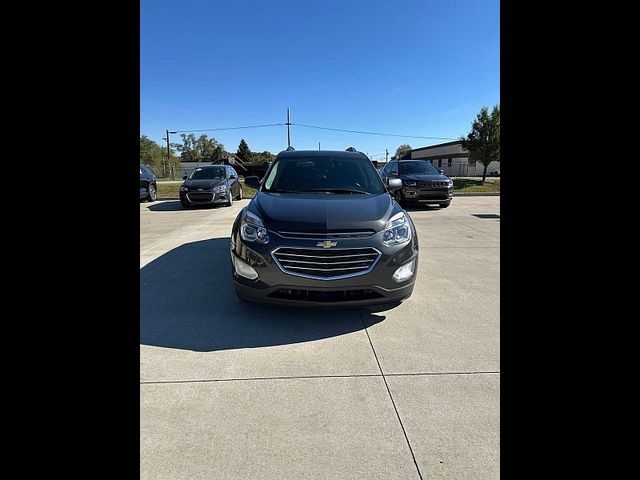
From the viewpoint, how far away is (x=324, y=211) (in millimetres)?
3314

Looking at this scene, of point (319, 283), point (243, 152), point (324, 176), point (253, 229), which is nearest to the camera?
point (319, 283)

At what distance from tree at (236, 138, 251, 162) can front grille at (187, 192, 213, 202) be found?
73.8m

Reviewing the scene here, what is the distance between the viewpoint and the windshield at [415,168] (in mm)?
12805

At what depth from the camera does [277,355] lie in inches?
108

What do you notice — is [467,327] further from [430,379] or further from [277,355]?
[277,355]

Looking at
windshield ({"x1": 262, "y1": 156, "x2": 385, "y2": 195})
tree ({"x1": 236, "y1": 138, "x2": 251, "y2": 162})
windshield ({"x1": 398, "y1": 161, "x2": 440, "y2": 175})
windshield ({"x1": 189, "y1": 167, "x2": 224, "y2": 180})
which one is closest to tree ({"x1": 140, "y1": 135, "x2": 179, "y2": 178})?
tree ({"x1": 236, "y1": 138, "x2": 251, "y2": 162})

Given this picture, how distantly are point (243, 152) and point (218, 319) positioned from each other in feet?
282

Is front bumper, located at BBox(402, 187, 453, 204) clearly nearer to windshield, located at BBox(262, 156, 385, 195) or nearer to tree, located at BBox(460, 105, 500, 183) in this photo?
windshield, located at BBox(262, 156, 385, 195)

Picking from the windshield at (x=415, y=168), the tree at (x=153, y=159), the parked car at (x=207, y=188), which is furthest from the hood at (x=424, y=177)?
the tree at (x=153, y=159)

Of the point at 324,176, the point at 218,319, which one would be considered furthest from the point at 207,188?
the point at 218,319

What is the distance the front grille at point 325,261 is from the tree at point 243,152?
8449 cm

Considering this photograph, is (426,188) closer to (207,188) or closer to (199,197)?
(207,188)
